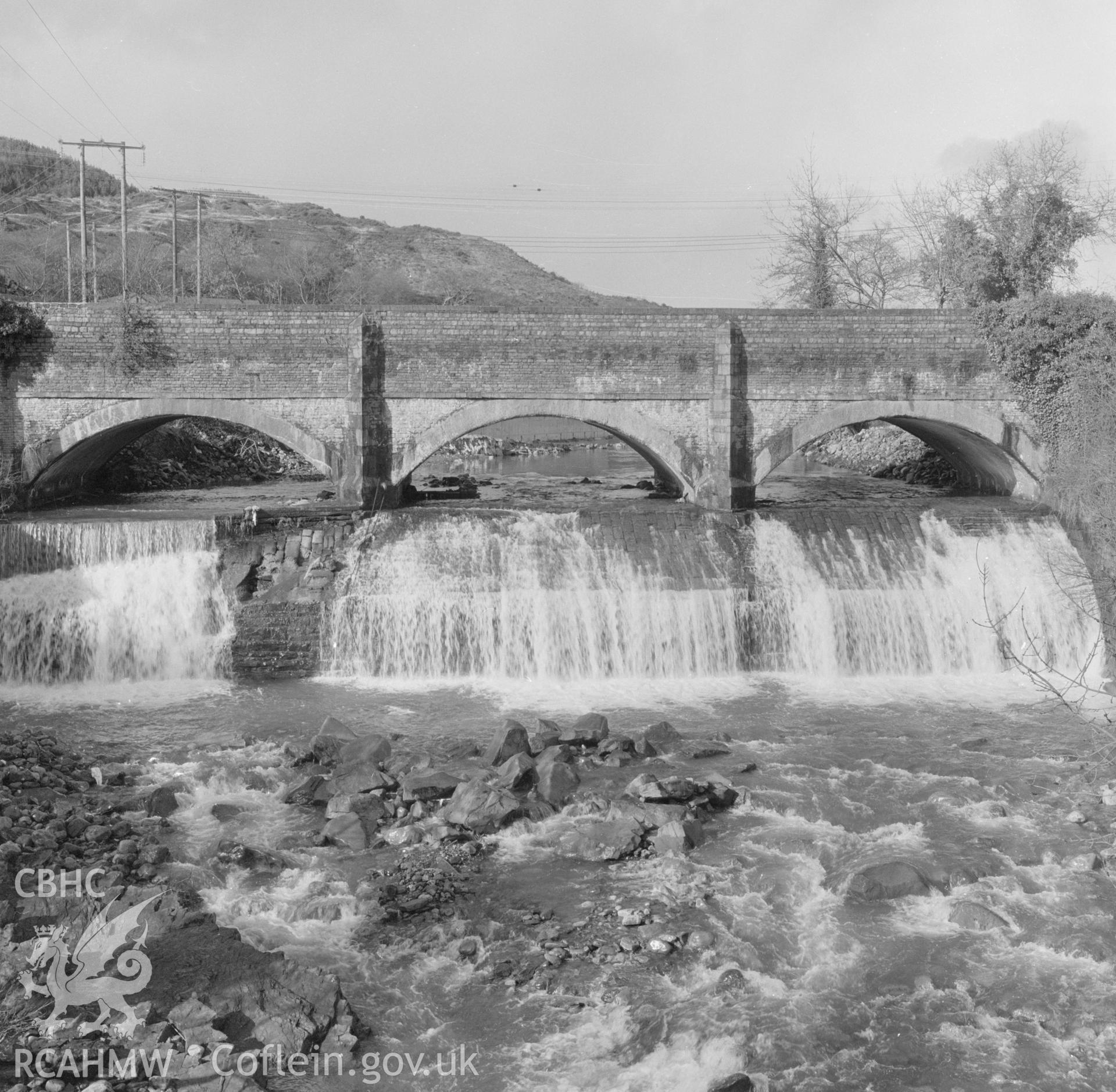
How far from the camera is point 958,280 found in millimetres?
30031

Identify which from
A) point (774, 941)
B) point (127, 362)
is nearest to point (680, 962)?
point (774, 941)

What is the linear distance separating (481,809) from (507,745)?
1.65 metres

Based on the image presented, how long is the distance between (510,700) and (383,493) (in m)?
6.68

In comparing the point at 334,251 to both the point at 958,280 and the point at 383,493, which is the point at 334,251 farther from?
the point at 383,493

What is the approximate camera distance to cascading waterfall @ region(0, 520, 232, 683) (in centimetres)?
1645

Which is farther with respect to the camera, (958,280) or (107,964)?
(958,280)

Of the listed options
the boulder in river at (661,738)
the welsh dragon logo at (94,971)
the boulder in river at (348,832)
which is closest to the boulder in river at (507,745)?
the boulder in river at (661,738)

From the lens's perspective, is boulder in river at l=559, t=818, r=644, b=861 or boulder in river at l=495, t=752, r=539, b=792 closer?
boulder in river at l=559, t=818, r=644, b=861

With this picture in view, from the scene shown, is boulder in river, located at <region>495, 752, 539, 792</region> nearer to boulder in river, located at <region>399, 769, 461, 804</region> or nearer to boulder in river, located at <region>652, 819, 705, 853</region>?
boulder in river, located at <region>399, 769, 461, 804</region>

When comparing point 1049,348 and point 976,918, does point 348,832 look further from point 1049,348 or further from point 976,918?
point 1049,348

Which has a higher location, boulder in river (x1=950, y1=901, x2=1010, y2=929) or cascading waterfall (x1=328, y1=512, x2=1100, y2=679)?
cascading waterfall (x1=328, y1=512, x2=1100, y2=679)

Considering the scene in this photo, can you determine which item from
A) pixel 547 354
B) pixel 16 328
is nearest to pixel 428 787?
pixel 547 354

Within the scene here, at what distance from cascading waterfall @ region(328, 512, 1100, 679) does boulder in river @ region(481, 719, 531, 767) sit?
365cm

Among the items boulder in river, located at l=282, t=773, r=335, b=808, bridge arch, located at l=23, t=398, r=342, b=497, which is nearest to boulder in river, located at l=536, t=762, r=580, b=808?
boulder in river, located at l=282, t=773, r=335, b=808
